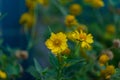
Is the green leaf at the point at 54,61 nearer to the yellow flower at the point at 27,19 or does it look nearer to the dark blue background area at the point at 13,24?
the yellow flower at the point at 27,19

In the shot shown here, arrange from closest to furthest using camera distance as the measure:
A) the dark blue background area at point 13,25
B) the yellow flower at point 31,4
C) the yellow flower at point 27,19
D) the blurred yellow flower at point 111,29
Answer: the yellow flower at point 31,4, the yellow flower at point 27,19, the blurred yellow flower at point 111,29, the dark blue background area at point 13,25

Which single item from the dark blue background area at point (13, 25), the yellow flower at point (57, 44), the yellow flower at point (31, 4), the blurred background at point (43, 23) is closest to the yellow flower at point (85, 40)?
the yellow flower at point (57, 44)

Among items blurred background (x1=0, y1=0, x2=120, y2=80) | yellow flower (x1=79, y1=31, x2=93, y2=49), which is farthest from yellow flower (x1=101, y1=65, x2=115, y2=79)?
blurred background (x1=0, y1=0, x2=120, y2=80)

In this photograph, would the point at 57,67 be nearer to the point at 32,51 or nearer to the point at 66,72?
the point at 66,72

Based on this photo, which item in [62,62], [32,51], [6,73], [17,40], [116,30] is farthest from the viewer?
[17,40]

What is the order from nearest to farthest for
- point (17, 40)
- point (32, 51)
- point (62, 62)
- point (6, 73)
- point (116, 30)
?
point (62, 62) → point (6, 73) → point (116, 30) → point (32, 51) → point (17, 40)

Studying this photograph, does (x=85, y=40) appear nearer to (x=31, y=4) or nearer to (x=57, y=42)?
(x=57, y=42)

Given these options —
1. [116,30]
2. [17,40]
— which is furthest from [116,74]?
[17,40]
